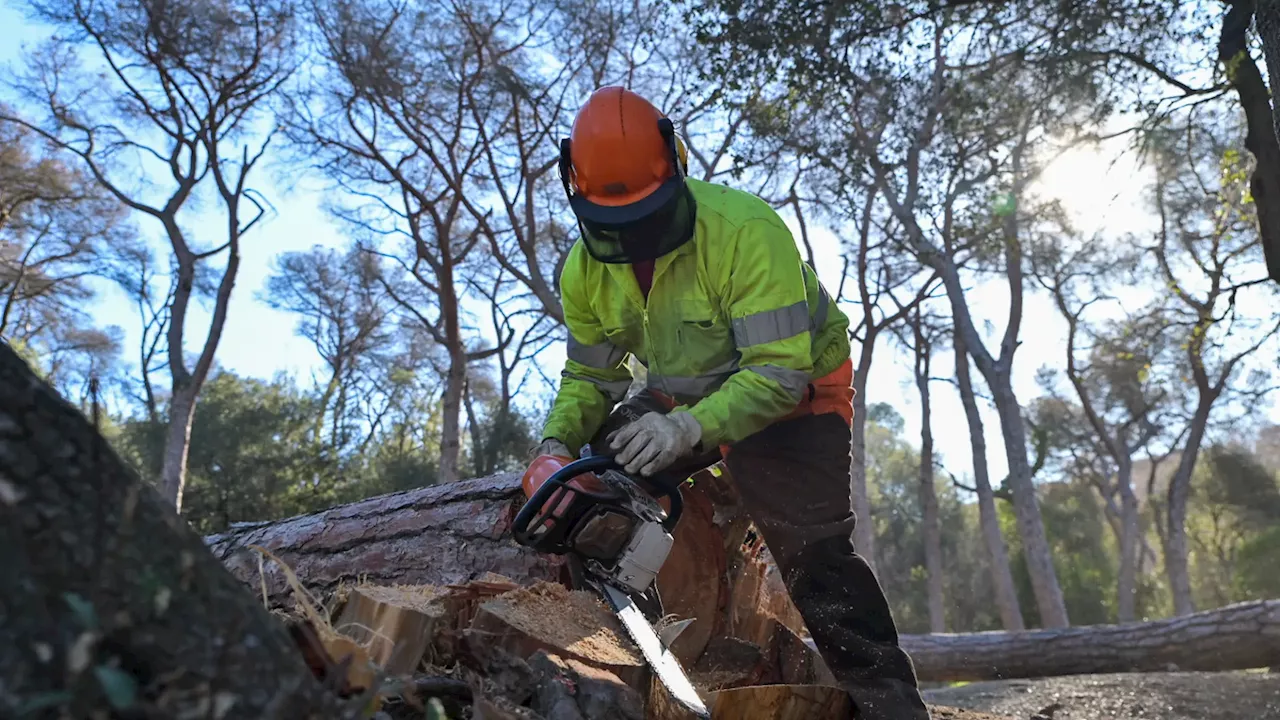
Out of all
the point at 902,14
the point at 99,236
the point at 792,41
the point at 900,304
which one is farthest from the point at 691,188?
the point at 99,236

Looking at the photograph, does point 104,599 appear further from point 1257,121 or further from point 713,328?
point 1257,121

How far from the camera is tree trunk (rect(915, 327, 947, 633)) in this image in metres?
17.9

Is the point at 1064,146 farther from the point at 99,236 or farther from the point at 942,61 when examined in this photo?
the point at 99,236

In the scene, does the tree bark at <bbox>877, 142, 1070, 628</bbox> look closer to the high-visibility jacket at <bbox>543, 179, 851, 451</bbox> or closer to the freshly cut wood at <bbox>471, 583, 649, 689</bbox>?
the high-visibility jacket at <bbox>543, 179, 851, 451</bbox>

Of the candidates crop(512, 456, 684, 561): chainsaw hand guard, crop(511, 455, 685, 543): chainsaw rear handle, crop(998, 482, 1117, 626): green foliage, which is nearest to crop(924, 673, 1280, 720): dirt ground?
crop(512, 456, 684, 561): chainsaw hand guard

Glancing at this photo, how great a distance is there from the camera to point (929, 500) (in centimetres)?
1820

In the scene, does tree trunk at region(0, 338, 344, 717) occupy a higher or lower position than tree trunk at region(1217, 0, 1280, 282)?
lower

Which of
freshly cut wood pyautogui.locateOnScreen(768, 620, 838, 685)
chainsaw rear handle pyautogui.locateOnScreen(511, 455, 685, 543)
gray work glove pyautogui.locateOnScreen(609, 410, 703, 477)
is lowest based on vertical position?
freshly cut wood pyautogui.locateOnScreen(768, 620, 838, 685)

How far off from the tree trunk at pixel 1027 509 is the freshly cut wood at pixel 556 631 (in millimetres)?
12346

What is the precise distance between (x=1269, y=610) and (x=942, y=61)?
6131 millimetres

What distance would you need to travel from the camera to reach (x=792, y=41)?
6941mm

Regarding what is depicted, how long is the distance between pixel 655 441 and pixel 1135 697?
456cm

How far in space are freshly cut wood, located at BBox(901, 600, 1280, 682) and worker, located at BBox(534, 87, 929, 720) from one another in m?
4.81

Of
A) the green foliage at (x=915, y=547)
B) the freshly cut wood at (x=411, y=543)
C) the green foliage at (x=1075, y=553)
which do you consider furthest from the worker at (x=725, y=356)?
the green foliage at (x=915, y=547)
